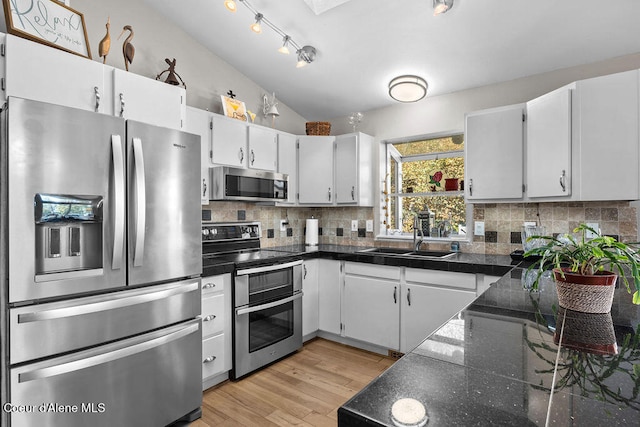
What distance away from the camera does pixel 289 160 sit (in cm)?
353

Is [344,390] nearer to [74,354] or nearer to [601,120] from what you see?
[74,354]

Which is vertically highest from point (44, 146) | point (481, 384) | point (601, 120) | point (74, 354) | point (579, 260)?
point (601, 120)

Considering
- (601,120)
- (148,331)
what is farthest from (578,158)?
(148,331)

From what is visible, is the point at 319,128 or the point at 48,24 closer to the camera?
the point at 48,24

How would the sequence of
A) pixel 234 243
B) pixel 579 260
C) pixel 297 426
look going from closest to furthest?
pixel 579 260
pixel 297 426
pixel 234 243

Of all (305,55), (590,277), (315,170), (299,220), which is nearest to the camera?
(590,277)

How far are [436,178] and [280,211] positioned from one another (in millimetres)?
1668

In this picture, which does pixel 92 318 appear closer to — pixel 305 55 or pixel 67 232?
pixel 67 232

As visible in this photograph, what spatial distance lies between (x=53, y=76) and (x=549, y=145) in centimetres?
313

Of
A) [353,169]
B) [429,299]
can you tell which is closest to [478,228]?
[429,299]

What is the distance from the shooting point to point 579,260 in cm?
110

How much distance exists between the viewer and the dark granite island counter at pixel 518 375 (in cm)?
53

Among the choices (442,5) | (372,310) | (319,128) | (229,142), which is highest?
(442,5)

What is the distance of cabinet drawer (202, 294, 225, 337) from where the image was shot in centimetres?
234
